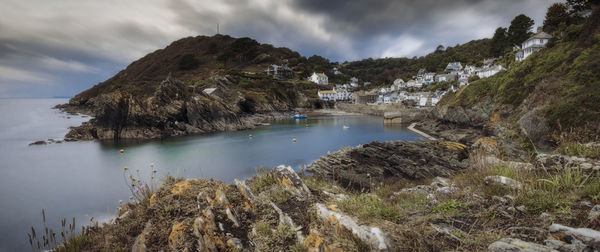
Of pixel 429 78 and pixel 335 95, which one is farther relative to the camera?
pixel 335 95

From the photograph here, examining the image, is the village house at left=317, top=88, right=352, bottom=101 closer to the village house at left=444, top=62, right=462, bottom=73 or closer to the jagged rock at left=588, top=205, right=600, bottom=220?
the village house at left=444, top=62, right=462, bottom=73

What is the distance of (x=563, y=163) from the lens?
20.3ft

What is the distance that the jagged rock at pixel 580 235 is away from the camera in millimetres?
2373

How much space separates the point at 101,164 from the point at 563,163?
37.0 meters

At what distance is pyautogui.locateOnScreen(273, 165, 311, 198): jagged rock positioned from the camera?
5.38 meters

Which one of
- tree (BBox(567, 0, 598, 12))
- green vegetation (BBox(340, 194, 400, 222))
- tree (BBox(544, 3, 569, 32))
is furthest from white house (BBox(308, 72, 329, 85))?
green vegetation (BBox(340, 194, 400, 222))

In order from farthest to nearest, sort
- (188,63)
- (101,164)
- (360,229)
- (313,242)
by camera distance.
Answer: (188,63)
(101,164)
(313,242)
(360,229)

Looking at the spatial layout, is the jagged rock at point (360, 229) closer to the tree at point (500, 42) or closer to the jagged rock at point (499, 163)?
the jagged rock at point (499, 163)

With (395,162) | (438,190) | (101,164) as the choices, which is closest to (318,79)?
(101,164)

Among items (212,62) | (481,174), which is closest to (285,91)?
(212,62)

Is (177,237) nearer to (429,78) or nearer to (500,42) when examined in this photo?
(500,42)

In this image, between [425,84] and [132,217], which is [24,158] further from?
[425,84]

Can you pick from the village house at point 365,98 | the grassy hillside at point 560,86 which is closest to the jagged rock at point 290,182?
the grassy hillside at point 560,86

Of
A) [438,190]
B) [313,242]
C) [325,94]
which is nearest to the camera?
[313,242]
